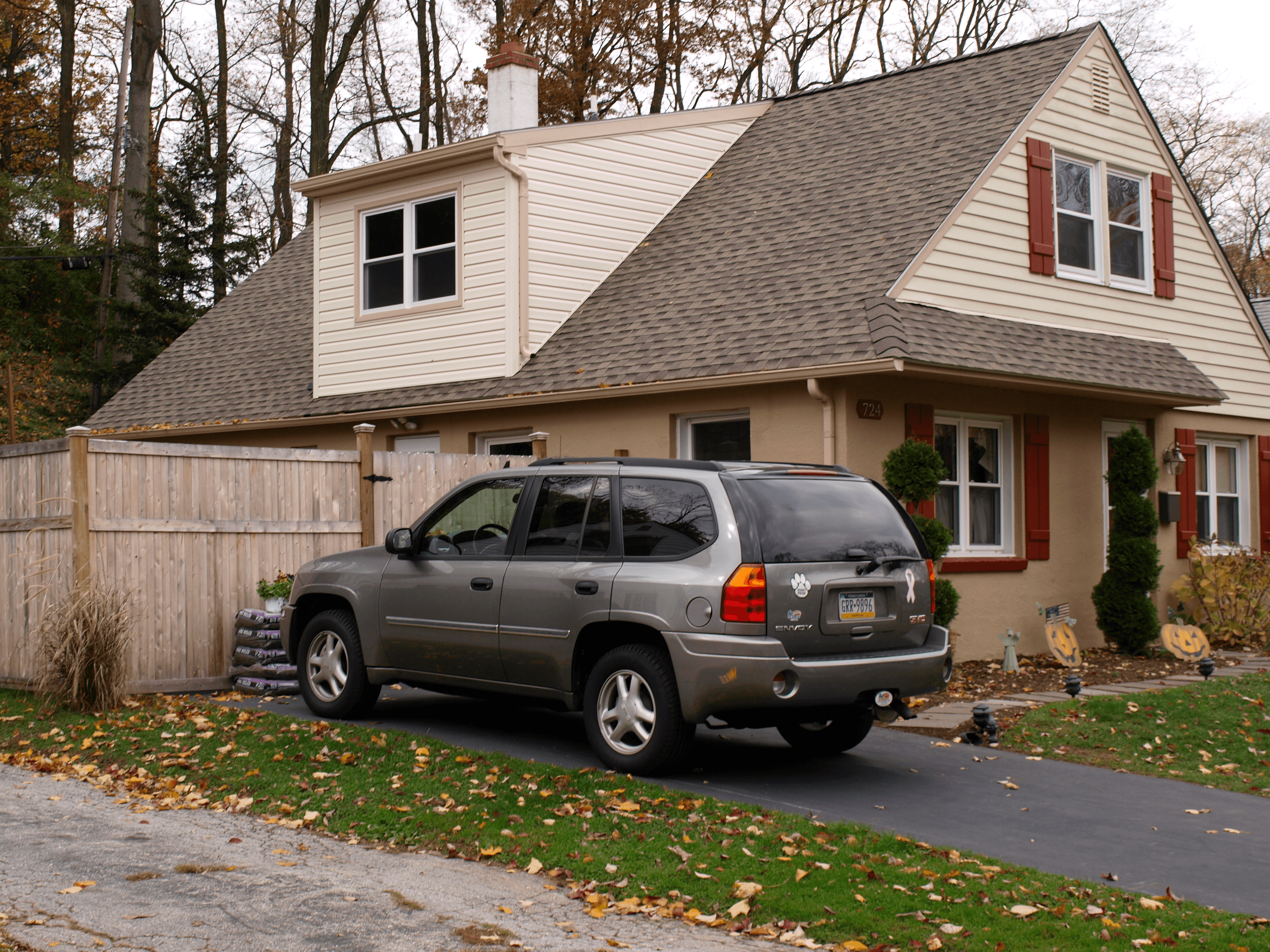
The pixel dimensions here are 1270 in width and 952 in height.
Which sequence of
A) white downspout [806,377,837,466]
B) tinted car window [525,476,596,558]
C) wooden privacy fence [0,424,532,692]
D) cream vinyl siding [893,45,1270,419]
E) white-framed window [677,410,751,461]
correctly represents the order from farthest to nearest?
cream vinyl siding [893,45,1270,419]
white-framed window [677,410,751,461]
white downspout [806,377,837,466]
wooden privacy fence [0,424,532,692]
tinted car window [525,476,596,558]

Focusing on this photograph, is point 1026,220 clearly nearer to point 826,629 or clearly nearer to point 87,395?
point 826,629

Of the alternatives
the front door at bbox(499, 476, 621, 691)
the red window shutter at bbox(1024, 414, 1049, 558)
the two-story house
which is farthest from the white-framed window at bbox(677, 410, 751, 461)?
the front door at bbox(499, 476, 621, 691)

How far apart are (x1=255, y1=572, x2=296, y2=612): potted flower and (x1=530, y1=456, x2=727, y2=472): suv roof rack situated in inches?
132

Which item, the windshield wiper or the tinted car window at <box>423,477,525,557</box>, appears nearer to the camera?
the windshield wiper

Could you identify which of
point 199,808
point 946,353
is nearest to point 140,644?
point 199,808

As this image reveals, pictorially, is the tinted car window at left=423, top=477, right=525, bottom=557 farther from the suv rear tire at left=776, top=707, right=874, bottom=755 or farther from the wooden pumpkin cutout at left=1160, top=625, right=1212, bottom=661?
the wooden pumpkin cutout at left=1160, top=625, right=1212, bottom=661

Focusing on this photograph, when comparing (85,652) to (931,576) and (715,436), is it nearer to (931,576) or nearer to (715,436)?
(931,576)

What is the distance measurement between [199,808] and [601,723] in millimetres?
2251

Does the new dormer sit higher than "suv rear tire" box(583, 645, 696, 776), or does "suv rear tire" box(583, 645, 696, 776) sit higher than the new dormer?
the new dormer

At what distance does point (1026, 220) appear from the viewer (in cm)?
1380

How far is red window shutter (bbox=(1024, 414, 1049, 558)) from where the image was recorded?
1334 centimetres

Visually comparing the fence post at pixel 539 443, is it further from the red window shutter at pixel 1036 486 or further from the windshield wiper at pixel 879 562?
the windshield wiper at pixel 879 562

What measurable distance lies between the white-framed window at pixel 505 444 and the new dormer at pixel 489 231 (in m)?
0.73

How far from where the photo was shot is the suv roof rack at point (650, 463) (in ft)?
Result: 24.3
